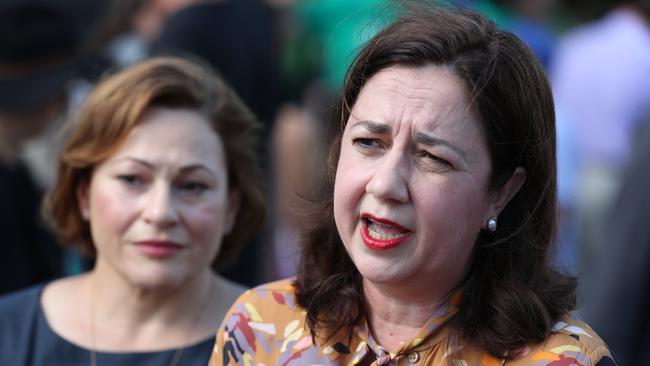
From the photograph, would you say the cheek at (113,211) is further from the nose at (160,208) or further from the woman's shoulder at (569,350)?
the woman's shoulder at (569,350)

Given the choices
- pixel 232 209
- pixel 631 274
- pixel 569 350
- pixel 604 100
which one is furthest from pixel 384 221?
pixel 604 100

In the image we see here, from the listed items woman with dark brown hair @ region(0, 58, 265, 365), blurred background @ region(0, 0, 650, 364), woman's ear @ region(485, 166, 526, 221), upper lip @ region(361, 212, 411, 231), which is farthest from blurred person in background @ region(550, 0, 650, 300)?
upper lip @ region(361, 212, 411, 231)

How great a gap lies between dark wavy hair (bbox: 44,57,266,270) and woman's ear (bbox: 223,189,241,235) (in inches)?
0.7

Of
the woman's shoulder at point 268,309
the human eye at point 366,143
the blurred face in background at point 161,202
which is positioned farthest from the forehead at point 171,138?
the human eye at point 366,143

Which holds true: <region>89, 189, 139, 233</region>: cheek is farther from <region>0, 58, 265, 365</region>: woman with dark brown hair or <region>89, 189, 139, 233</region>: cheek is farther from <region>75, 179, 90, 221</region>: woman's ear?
<region>75, 179, 90, 221</region>: woman's ear

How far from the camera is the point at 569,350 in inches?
107

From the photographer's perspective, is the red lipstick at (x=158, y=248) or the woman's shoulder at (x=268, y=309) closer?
the woman's shoulder at (x=268, y=309)

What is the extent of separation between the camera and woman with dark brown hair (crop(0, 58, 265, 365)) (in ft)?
11.9

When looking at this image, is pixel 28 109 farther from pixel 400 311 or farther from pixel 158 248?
pixel 400 311

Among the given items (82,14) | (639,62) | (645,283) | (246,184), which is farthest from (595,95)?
(246,184)

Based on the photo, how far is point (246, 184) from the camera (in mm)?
3949

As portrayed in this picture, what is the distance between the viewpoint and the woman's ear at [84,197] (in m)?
3.92

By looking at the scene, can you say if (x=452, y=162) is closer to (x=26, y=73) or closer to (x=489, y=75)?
(x=489, y=75)

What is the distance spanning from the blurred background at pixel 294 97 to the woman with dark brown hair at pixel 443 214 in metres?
0.22
